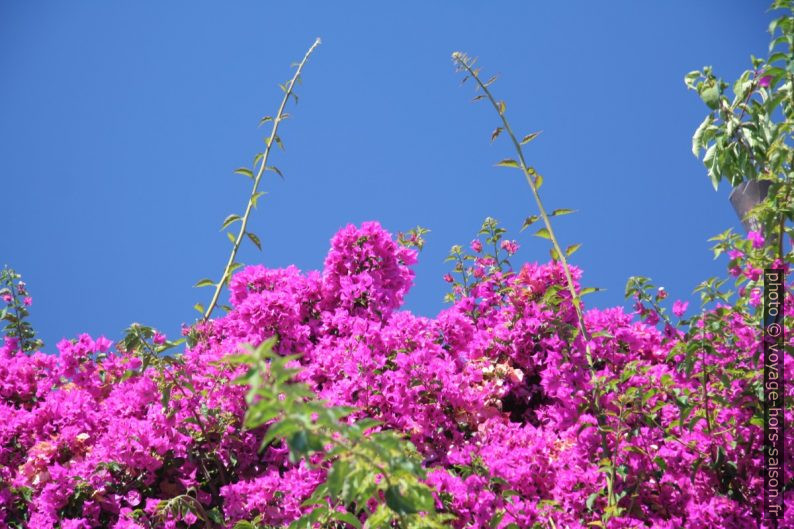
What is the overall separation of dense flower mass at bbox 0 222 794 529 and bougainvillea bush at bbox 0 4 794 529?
1 cm

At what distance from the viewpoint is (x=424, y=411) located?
3.19 m

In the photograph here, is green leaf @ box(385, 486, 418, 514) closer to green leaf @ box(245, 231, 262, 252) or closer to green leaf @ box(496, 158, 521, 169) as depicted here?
green leaf @ box(496, 158, 521, 169)

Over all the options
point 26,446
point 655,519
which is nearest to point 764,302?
point 655,519

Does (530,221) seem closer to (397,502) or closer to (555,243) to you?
(555,243)

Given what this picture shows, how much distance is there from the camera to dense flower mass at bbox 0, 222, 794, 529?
9.27ft

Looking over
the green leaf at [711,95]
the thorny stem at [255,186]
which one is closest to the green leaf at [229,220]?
the thorny stem at [255,186]

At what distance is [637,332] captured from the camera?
3990 millimetres

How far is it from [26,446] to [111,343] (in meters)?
0.66

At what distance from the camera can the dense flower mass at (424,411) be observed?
282 cm

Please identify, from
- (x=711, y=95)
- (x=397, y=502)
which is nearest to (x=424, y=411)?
(x=397, y=502)

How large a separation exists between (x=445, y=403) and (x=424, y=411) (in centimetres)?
15

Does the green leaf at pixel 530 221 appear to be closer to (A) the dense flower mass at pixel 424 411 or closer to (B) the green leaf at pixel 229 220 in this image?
(A) the dense flower mass at pixel 424 411

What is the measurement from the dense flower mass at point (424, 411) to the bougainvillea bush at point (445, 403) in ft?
0.03

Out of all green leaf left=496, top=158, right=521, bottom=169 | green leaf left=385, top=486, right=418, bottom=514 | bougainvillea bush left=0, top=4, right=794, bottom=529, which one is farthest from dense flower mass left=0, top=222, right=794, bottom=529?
green leaf left=385, top=486, right=418, bottom=514
